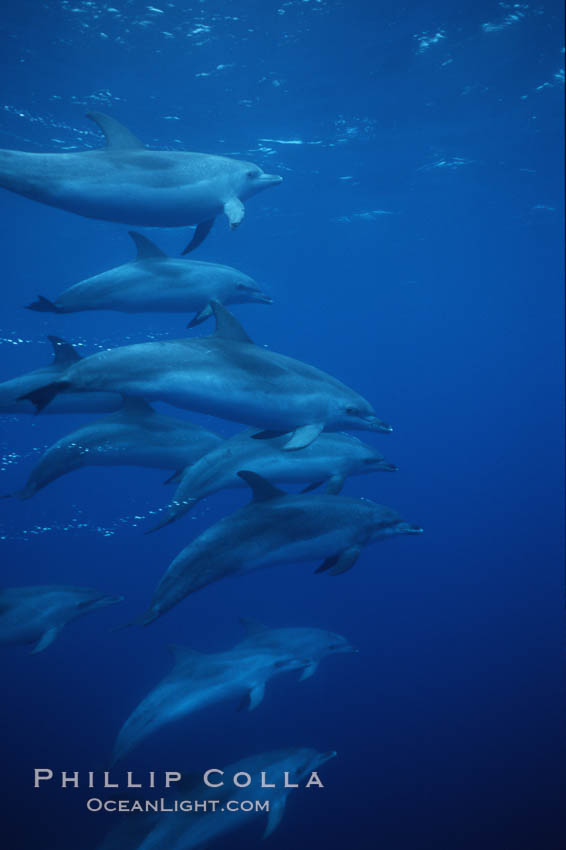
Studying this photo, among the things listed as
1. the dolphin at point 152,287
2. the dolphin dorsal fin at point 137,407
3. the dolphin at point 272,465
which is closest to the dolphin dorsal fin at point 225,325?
the dolphin at point 152,287

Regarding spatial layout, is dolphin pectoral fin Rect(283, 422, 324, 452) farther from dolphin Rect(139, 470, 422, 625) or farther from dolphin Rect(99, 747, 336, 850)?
dolphin Rect(99, 747, 336, 850)

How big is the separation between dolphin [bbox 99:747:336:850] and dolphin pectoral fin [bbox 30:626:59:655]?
2560 millimetres

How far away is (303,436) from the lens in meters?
5.41

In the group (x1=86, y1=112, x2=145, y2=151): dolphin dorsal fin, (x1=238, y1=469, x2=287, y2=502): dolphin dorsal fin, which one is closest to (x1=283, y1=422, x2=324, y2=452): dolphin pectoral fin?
(x1=238, y1=469, x2=287, y2=502): dolphin dorsal fin

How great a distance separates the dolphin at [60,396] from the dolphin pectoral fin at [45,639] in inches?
131

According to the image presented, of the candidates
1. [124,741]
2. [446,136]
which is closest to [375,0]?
[446,136]

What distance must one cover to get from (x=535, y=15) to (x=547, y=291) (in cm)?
4313

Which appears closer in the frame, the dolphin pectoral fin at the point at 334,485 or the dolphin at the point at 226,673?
the dolphin pectoral fin at the point at 334,485

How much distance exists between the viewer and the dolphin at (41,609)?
781 cm

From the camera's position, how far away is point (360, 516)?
6188mm

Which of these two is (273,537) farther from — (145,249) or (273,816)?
(273,816)

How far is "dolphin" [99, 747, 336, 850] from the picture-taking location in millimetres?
6121

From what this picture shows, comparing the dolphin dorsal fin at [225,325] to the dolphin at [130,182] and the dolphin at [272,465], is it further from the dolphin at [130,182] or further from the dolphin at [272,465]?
the dolphin at [272,465]

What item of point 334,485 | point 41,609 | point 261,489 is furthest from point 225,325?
point 41,609
